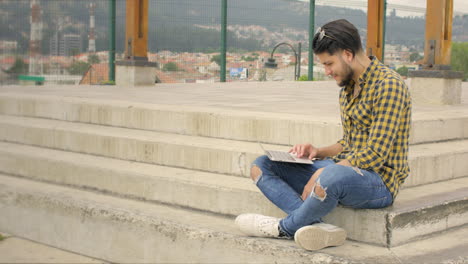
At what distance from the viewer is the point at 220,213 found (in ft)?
14.4

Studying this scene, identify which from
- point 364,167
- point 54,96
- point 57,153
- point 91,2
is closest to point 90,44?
point 91,2

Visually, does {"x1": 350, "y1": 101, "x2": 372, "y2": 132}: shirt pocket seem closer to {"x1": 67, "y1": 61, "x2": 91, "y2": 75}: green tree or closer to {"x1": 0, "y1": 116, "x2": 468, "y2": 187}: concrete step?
{"x1": 0, "y1": 116, "x2": 468, "y2": 187}: concrete step

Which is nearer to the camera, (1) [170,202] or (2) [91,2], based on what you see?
(1) [170,202]

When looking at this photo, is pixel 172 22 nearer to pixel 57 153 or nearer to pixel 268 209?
pixel 57 153

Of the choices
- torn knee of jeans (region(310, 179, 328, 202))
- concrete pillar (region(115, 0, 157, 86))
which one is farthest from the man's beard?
concrete pillar (region(115, 0, 157, 86))

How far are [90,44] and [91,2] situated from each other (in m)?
0.86

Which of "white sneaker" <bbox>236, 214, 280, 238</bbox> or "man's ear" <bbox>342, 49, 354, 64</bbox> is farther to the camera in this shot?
"white sneaker" <bbox>236, 214, 280, 238</bbox>

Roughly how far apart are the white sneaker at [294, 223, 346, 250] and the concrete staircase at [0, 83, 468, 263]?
0.05 m

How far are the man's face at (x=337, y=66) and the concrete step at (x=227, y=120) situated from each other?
3.65 feet

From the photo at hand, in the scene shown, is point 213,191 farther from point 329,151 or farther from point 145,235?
point 329,151

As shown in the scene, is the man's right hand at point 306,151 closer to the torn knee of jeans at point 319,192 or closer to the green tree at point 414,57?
the torn knee of jeans at point 319,192

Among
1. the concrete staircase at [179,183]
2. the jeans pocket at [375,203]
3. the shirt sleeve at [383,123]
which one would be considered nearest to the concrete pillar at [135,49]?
the concrete staircase at [179,183]

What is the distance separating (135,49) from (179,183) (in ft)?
18.8

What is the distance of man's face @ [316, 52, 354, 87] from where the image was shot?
11.6 ft
